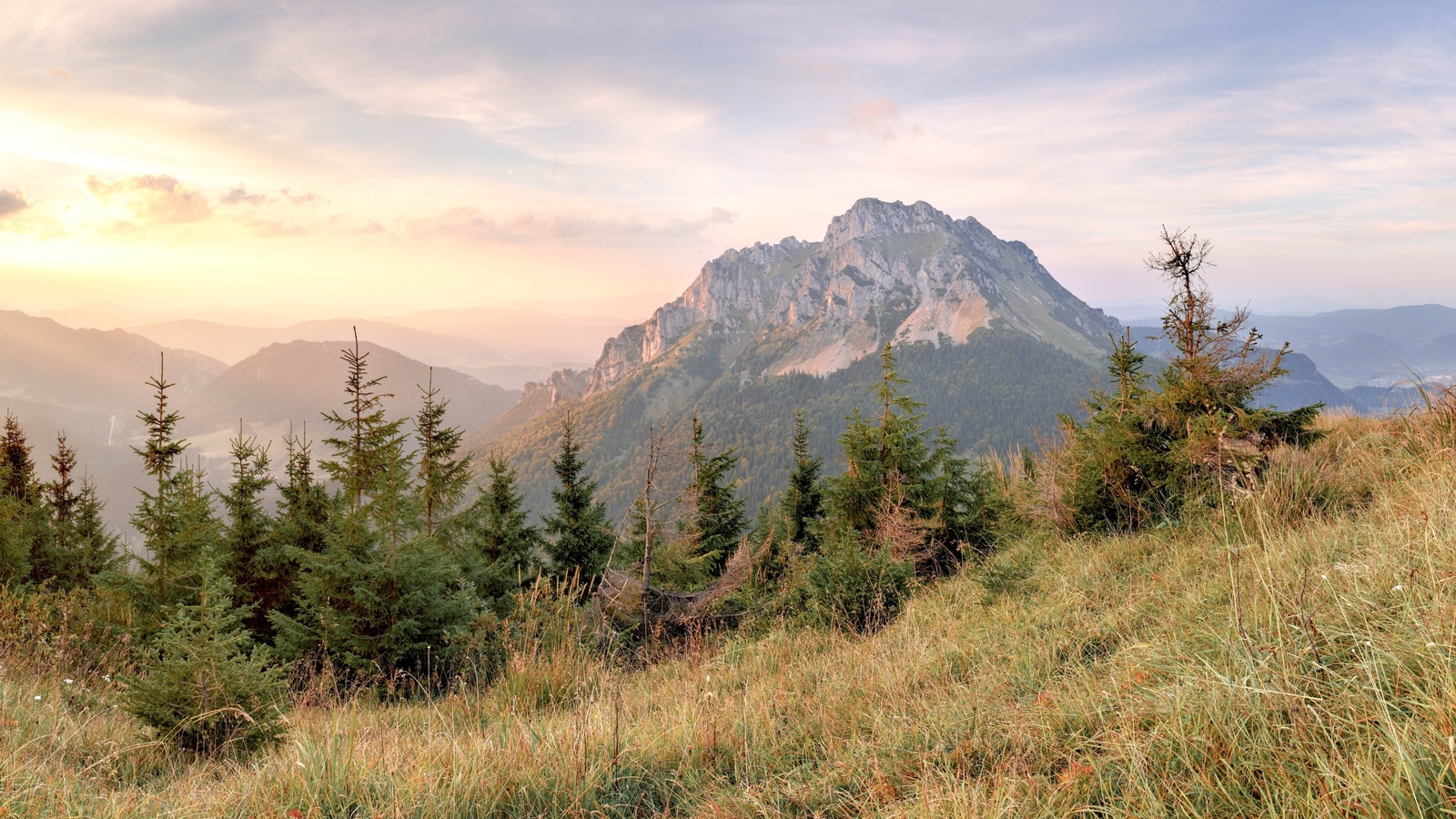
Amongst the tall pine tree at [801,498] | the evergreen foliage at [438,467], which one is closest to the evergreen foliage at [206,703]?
the evergreen foliage at [438,467]

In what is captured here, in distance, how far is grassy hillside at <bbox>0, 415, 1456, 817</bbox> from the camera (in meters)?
2.06

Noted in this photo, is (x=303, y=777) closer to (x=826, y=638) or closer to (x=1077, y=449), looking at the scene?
(x=826, y=638)

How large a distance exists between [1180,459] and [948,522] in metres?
7.47

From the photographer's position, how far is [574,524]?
69.7 feet

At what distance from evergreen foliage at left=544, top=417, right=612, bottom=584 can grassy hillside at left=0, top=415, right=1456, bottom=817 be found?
15.9 m

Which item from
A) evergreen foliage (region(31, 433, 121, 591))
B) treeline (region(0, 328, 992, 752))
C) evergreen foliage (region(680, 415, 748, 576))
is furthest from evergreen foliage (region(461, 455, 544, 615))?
evergreen foliage (region(31, 433, 121, 591))

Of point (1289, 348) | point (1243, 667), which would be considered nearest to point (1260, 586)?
point (1243, 667)

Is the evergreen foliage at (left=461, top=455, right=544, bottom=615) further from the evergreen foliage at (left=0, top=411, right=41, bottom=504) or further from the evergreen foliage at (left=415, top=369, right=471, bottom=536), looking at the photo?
the evergreen foliage at (left=0, top=411, right=41, bottom=504)

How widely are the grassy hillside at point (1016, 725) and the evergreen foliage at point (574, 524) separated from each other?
15.9 meters

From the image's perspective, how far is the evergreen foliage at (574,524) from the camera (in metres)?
21.0

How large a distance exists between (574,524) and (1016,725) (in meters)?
19.8

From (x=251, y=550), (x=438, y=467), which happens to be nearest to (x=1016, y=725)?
(x=251, y=550)

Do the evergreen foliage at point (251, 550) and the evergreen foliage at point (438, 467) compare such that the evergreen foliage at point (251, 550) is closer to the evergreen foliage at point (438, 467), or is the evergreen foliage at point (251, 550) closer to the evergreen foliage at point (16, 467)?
the evergreen foliage at point (438, 467)

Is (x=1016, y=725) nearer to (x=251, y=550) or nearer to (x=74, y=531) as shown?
(x=251, y=550)
